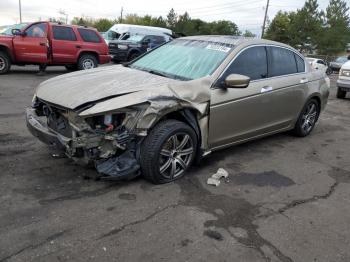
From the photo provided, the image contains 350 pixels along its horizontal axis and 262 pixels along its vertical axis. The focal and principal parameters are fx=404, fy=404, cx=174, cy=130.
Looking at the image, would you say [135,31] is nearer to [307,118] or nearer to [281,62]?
[307,118]

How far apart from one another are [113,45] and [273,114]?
52.7ft

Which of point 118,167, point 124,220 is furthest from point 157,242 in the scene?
point 118,167

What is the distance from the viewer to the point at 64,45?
14406mm

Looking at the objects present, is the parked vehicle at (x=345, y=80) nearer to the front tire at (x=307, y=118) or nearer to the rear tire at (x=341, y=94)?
the rear tire at (x=341, y=94)

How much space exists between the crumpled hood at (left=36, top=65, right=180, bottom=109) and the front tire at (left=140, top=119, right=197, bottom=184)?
495 millimetres

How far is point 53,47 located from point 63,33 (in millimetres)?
698

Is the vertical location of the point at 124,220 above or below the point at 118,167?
below

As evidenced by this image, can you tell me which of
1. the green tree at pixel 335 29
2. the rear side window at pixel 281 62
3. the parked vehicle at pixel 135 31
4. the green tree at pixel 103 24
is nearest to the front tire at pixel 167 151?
the rear side window at pixel 281 62

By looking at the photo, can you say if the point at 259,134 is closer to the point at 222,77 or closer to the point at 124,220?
the point at 222,77

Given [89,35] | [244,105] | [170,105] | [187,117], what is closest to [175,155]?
[187,117]

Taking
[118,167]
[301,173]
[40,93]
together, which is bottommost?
[301,173]

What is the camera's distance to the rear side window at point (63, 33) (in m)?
14.2

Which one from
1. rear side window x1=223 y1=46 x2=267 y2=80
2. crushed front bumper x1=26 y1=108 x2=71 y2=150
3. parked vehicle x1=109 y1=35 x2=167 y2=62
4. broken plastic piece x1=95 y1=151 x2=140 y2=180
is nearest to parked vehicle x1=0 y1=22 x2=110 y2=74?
parked vehicle x1=109 y1=35 x2=167 y2=62

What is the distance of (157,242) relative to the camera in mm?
3400
